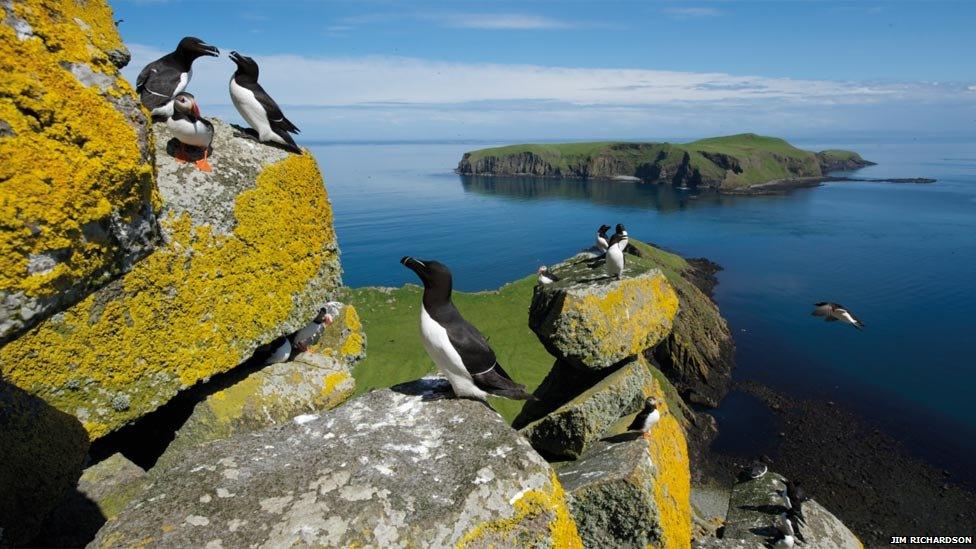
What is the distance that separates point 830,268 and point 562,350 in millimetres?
79075

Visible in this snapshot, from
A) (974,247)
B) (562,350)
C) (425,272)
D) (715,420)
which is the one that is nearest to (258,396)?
(425,272)

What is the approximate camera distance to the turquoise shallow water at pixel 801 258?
1641 inches

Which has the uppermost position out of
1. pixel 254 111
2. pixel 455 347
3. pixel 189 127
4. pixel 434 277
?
pixel 254 111

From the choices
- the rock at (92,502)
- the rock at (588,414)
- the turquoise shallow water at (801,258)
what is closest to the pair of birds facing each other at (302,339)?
the rock at (92,502)

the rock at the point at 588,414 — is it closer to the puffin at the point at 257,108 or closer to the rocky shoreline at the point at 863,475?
the puffin at the point at 257,108

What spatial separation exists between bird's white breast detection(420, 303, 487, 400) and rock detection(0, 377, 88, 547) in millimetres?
3568

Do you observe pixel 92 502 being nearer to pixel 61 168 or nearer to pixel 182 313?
pixel 182 313

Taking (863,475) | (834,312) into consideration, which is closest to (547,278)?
(834,312)

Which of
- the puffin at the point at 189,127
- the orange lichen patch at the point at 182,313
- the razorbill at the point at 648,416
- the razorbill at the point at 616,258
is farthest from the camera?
the razorbill at the point at 616,258

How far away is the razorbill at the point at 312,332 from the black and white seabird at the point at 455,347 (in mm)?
2634

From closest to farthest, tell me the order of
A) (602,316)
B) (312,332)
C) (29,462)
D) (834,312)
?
(29,462)
(312,332)
(602,316)
(834,312)

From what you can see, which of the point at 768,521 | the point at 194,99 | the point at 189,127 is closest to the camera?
the point at 189,127

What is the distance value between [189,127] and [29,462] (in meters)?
3.89

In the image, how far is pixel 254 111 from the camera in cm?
754
